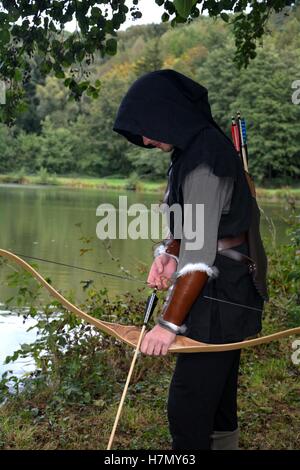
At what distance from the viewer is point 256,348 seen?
4.77m

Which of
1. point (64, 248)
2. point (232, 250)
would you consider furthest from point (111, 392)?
point (64, 248)

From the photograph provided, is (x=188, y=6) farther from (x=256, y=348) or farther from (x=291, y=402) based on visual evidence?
(x=256, y=348)

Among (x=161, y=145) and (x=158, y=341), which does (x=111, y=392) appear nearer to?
(x=158, y=341)

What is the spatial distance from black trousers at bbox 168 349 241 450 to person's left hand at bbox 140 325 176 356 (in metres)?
0.10

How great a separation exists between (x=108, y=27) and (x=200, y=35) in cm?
7892

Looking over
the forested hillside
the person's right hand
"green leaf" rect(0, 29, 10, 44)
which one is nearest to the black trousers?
the person's right hand

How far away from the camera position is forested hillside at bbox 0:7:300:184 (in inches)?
1863

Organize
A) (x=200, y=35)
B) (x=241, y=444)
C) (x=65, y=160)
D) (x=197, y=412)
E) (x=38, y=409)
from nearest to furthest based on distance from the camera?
(x=197, y=412) → (x=241, y=444) → (x=38, y=409) → (x=65, y=160) → (x=200, y=35)

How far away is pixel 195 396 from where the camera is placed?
7.00ft

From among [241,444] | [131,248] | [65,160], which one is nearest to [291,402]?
[241,444]

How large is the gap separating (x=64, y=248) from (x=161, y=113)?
11.0 m

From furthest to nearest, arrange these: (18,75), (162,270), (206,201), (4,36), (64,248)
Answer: (64,248) → (18,75) → (4,36) → (162,270) → (206,201)

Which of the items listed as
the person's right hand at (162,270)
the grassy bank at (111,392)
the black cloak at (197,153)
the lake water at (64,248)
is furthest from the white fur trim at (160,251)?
the lake water at (64,248)

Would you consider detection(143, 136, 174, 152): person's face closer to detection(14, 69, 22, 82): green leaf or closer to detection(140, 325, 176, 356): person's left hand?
detection(140, 325, 176, 356): person's left hand
